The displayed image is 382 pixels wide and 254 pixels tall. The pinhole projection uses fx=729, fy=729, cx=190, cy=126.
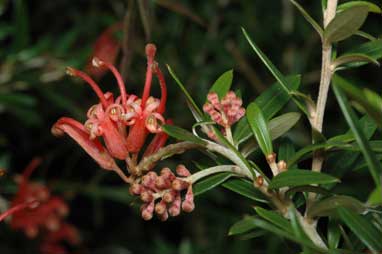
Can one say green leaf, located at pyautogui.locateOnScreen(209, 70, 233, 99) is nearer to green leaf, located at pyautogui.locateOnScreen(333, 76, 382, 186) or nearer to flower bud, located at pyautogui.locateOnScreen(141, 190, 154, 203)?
flower bud, located at pyautogui.locateOnScreen(141, 190, 154, 203)

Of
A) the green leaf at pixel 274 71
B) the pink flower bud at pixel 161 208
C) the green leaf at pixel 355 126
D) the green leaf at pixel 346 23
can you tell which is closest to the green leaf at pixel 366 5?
the green leaf at pixel 346 23

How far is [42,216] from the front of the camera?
187 cm

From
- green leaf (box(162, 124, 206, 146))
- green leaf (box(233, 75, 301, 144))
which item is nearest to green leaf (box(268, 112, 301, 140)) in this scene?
green leaf (box(233, 75, 301, 144))

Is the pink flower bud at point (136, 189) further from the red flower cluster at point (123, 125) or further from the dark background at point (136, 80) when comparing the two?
the dark background at point (136, 80)

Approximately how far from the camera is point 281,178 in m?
0.82

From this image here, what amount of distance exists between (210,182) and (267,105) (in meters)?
0.14

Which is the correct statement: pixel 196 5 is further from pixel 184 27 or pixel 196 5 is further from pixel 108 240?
pixel 108 240

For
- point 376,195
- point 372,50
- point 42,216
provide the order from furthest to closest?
point 42,216 < point 372,50 < point 376,195

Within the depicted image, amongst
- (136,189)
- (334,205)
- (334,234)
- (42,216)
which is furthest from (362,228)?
(42,216)

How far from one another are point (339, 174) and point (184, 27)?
1250 mm

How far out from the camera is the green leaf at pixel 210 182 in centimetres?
87

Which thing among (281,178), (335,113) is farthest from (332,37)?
(335,113)

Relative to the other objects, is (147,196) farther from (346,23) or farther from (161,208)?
(346,23)

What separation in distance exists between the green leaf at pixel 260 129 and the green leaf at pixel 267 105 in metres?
0.05
